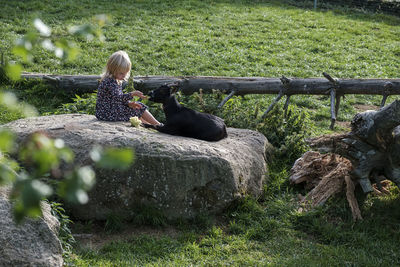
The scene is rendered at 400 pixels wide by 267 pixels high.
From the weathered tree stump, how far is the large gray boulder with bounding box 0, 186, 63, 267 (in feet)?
12.3

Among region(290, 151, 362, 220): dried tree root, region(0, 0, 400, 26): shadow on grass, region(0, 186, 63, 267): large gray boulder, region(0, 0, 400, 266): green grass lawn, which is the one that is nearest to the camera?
region(0, 186, 63, 267): large gray boulder

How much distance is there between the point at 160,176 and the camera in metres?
5.97

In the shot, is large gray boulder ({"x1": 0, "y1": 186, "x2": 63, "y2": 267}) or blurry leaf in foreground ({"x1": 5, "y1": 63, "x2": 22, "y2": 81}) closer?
blurry leaf in foreground ({"x1": 5, "y1": 63, "x2": 22, "y2": 81})

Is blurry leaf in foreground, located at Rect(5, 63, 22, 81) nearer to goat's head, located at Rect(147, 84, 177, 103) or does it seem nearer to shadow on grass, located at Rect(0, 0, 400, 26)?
goat's head, located at Rect(147, 84, 177, 103)

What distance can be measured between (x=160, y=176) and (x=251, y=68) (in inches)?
326

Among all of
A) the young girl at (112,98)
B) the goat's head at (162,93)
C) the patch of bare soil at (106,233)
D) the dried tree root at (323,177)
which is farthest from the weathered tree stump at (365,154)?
the young girl at (112,98)

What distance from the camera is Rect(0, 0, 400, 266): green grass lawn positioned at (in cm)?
559

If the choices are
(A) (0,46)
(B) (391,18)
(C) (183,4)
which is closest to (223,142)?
(A) (0,46)

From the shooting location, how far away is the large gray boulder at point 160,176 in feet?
19.5

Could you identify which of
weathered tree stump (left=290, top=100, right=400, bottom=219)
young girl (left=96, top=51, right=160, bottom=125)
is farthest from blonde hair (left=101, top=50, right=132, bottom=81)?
weathered tree stump (left=290, top=100, right=400, bottom=219)

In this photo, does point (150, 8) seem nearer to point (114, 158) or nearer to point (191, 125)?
point (191, 125)

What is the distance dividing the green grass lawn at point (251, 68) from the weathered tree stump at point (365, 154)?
279 millimetres

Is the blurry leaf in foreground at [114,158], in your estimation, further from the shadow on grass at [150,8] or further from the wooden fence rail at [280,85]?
the shadow on grass at [150,8]

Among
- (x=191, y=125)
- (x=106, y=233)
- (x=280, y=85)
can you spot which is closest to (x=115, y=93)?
(x=191, y=125)
